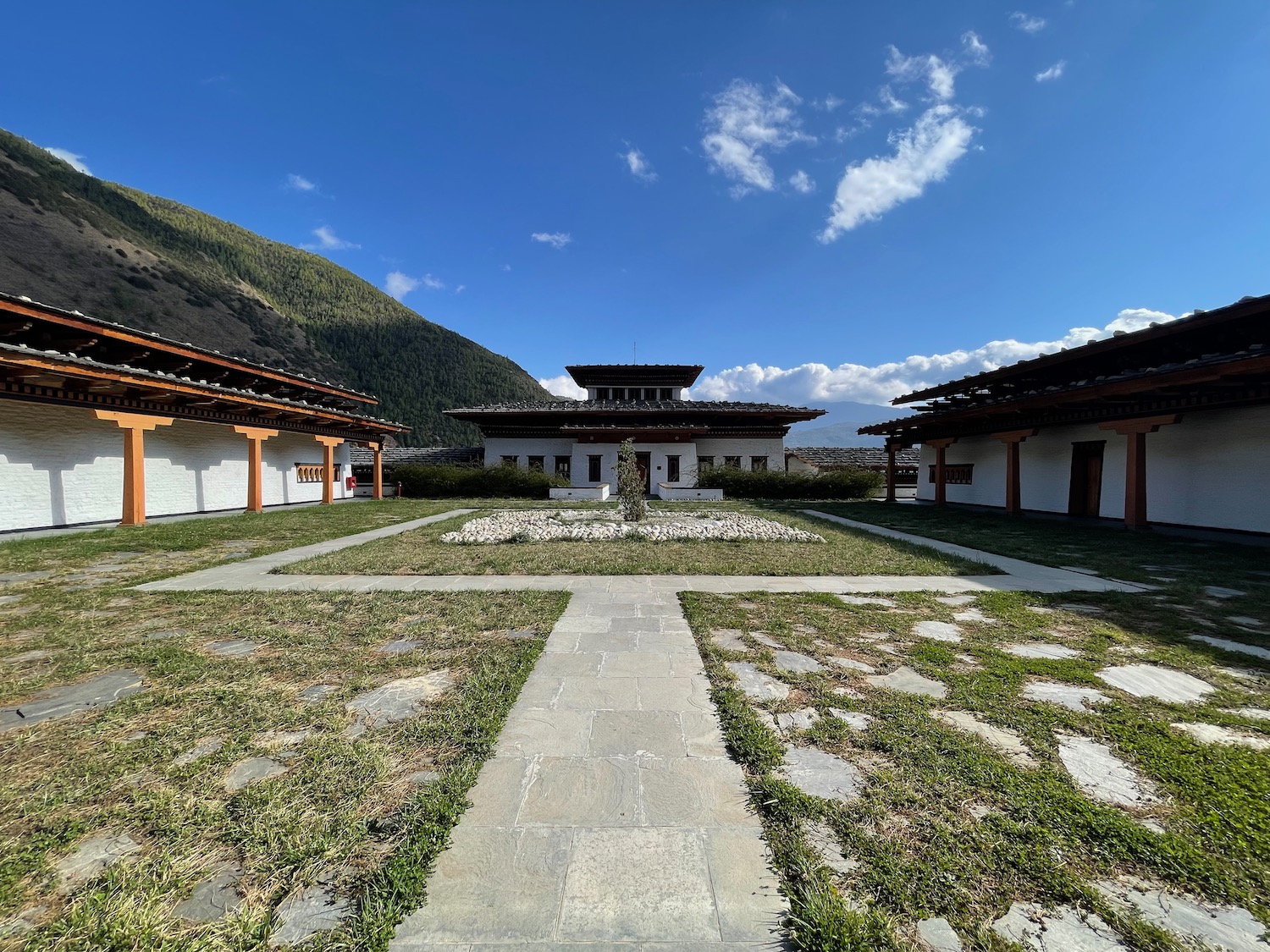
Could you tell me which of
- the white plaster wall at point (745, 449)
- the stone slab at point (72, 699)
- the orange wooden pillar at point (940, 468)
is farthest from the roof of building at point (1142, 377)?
the stone slab at point (72, 699)

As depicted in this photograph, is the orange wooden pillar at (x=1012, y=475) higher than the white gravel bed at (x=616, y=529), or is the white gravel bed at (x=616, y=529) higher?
the orange wooden pillar at (x=1012, y=475)

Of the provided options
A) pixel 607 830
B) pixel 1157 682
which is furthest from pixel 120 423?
pixel 1157 682

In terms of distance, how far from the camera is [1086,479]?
49.6 feet

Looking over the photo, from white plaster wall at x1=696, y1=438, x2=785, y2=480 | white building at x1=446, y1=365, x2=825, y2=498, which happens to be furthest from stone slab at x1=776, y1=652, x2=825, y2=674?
white plaster wall at x1=696, y1=438, x2=785, y2=480

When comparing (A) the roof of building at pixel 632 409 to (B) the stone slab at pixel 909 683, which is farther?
(A) the roof of building at pixel 632 409

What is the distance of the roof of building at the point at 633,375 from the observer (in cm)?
2712

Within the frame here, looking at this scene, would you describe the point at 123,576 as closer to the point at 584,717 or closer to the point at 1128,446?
the point at 584,717

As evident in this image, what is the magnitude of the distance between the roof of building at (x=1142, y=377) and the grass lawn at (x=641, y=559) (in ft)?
21.8

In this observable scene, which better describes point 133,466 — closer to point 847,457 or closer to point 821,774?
point 821,774

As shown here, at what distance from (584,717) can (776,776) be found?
4.00 ft

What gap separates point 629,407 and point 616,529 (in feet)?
48.1

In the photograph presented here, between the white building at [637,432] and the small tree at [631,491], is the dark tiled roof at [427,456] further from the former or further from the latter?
the small tree at [631,491]

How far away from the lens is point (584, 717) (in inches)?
121

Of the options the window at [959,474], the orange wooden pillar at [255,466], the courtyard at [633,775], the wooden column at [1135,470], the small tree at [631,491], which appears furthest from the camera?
the window at [959,474]
